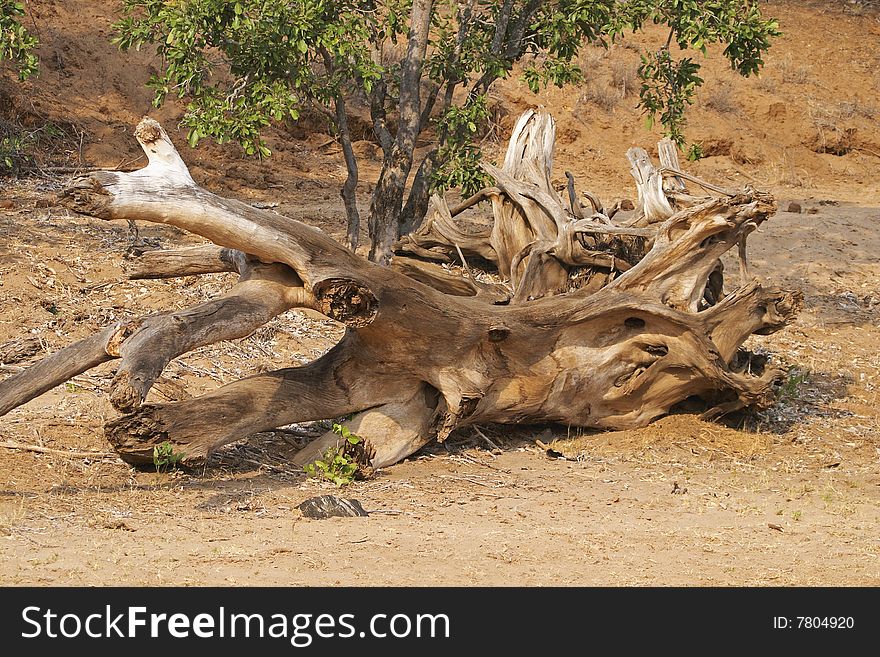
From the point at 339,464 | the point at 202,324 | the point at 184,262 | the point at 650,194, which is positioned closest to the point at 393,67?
the point at 650,194

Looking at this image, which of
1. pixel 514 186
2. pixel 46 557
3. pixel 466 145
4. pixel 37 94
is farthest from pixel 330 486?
pixel 37 94

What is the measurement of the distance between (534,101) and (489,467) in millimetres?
12048

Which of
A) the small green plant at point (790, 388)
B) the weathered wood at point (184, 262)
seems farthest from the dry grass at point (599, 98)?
the weathered wood at point (184, 262)

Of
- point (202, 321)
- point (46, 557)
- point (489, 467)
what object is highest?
point (202, 321)

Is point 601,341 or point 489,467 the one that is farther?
point 601,341

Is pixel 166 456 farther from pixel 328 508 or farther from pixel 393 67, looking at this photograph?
pixel 393 67

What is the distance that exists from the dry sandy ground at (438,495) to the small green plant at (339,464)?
138 millimetres

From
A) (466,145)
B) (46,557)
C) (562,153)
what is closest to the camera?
(46,557)

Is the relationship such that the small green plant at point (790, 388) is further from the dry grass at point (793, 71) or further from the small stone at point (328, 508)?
the dry grass at point (793, 71)

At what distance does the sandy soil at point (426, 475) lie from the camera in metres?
4.66

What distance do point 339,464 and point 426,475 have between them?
0.62 meters

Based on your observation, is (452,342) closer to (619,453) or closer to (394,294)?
(394,294)

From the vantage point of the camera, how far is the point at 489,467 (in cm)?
695

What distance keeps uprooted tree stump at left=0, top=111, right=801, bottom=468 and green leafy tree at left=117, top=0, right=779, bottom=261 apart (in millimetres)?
865
